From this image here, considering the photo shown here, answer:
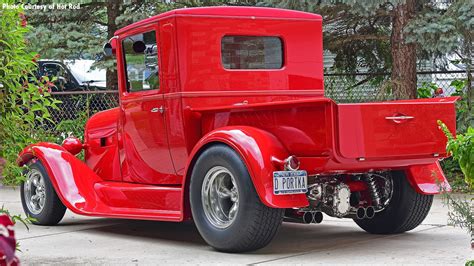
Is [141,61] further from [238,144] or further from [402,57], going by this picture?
[402,57]

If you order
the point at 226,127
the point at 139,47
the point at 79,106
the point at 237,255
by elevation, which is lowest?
the point at 237,255

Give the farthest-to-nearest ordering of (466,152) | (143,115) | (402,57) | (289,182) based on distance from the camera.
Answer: (402,57) → (143,115) → (289,182) → (466,152)

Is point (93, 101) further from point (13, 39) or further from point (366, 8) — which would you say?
point (13, 39)

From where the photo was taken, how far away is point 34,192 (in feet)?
31.8

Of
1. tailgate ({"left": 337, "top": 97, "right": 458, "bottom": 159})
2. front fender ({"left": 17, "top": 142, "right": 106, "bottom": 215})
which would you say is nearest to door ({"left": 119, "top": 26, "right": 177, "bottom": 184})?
front fender ({"left": 17, "top": 142, "right": 106, "bottom": 215})

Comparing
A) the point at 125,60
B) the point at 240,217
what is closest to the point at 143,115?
the point at 125,60

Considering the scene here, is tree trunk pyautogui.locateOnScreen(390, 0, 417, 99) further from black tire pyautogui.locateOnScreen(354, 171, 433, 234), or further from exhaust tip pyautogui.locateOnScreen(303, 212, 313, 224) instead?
exhaust tip pyautogui.locateOnScreen(303, 212, 313, 224)

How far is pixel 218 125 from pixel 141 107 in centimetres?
123

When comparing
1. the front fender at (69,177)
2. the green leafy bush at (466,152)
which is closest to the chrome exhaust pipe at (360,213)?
the front fender at (69,177)

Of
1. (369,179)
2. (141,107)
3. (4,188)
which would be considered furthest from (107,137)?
(4,188)

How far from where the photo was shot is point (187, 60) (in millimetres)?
8219

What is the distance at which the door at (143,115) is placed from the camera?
842 cm

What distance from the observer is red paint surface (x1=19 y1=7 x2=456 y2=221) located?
6941mm

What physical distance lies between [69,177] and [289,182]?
299 centimetres
